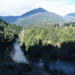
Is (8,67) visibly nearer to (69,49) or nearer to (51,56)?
(51,56)

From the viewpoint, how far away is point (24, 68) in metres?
25.3

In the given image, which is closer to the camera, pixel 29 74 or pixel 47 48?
pixel 29 74

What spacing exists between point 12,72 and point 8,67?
1.45 metres

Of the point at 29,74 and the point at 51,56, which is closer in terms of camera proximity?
the point at 29,74

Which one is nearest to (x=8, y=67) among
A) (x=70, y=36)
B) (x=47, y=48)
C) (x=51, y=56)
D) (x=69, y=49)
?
(x=51, y=56)

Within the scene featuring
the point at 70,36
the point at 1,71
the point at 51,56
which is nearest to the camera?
the point at 1,71

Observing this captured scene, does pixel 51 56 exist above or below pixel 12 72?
below

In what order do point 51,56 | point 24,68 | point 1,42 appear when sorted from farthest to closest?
point 1,42 → point 51,56 → point 24,68

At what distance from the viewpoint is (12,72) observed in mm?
22078

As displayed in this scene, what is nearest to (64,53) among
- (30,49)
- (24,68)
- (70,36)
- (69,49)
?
(69,49)

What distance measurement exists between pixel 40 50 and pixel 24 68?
33.6 meters

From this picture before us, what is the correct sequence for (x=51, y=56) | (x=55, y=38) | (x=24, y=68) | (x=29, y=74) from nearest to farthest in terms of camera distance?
(x=29, y=74), (x=24, y=68), (x=51, y=56), (x=55, y=38)

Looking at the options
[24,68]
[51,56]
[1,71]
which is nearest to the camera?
[1,71]

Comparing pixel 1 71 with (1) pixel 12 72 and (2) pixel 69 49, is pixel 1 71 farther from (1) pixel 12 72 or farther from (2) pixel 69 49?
(2) pixel 69 49
